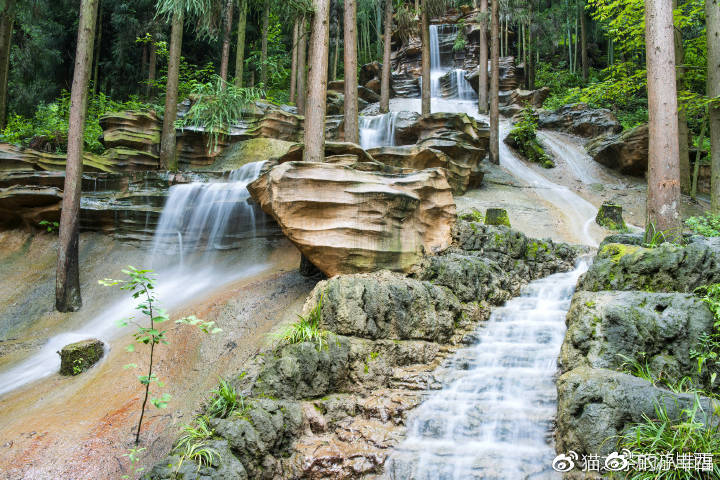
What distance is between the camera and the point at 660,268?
5.89 metres

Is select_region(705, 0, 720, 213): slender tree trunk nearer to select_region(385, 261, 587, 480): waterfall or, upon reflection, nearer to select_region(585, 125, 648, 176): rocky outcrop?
select_region(585, 125, 648, 176): rocky outcrop

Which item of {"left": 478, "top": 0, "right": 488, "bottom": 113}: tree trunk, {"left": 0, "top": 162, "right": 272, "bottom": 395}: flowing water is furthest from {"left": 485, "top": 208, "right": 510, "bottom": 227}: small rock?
{"left": 478, "top": 0, "right": 488, "bottom": 113}: tree trunk

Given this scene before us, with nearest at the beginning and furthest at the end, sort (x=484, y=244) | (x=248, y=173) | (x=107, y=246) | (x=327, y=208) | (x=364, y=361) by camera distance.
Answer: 1. (x=364, y=361)
2. (x=327, y=208)
3. (x=484, y=244)
4. (x=107, y=246)
5. (x=248, y=173)

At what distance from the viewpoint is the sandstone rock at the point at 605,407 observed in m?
3.97

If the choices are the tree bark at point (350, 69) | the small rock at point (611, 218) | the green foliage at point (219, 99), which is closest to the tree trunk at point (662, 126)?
the small rock at point (611, 218)

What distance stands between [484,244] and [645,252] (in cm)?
311

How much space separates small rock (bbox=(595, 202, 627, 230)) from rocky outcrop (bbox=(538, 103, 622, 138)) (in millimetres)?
9190

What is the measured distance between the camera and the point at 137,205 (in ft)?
37.7

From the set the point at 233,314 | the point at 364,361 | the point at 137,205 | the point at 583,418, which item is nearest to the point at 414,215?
the point at 364,361

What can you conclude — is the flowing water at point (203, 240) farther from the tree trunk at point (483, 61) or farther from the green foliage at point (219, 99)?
the tree trunk at point (483, 61)

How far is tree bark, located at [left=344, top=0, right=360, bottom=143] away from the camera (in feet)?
39.6

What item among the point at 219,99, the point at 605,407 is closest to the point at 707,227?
the point at 605,407

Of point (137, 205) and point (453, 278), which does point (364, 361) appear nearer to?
point (453, 278)

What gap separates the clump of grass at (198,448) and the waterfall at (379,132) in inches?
560
